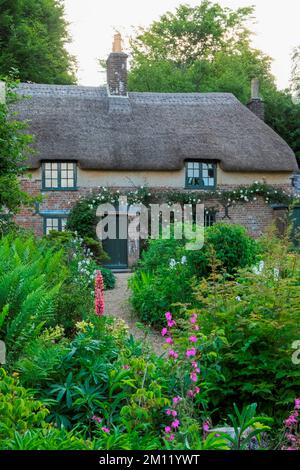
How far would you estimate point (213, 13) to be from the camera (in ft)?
120

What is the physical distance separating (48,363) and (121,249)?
15734mm

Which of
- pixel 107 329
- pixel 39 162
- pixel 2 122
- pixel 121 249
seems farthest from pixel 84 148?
pixel 107 329

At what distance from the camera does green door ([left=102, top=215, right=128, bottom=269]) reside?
19.9m

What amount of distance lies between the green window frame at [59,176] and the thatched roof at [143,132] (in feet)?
1.44

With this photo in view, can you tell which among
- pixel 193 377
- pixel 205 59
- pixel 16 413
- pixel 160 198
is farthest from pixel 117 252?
pixel 205 59

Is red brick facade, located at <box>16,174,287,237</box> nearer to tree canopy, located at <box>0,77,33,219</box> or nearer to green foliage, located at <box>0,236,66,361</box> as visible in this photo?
tree canopy, located at <box>0,77,33,219</box>

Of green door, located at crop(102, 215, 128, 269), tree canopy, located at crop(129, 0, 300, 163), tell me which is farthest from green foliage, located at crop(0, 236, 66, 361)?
tree canopy, located at crop(129, 0, 300, 163)

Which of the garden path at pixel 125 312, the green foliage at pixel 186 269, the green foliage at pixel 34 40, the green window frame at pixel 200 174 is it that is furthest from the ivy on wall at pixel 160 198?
the green foliage at pixel 34 40

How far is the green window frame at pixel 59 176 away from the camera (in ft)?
65.8

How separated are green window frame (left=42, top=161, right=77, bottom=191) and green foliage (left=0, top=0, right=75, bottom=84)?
26.7 ft

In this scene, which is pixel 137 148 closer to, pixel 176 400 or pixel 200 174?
pixel 200 174

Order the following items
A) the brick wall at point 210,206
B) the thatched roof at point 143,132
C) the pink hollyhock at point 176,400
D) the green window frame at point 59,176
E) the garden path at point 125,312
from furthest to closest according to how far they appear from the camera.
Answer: the thatched roof at point 143,132, the green window frame at point 59,176, the brick wall at point 210,206, the garden path at point 125,312, the pink hollyhock at point 176,400

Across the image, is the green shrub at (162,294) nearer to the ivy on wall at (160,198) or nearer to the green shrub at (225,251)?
the green shrub at (225,251)

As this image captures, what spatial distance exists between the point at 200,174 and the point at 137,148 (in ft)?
8.05
